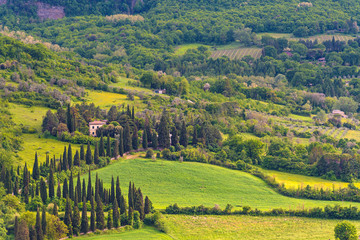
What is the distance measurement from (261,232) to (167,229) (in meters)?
12.8

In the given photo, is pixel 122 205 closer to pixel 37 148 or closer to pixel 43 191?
pixel 43 191

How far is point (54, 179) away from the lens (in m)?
102

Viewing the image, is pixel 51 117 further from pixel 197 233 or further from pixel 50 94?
pixel 197 233

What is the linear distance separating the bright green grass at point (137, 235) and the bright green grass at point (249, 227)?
6.75 ft

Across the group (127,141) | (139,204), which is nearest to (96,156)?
(127,141)

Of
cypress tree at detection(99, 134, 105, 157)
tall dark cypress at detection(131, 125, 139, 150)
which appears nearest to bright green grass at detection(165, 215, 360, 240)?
cypress tree at detection(99, 134, 105, 157)

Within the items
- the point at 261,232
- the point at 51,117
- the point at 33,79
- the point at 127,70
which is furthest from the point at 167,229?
the point at 127,70


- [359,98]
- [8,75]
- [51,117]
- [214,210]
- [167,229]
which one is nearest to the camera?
[167,229]

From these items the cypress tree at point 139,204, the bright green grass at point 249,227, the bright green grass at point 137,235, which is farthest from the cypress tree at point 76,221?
the bright green grass at point 249,227

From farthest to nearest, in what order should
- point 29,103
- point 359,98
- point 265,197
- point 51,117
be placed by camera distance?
point 359,98, point 29,103, point 51,117, point 265,197

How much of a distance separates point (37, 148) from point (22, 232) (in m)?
35.6

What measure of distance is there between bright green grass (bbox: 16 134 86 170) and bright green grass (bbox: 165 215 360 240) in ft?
89.8

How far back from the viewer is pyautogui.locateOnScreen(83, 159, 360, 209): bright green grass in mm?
102688

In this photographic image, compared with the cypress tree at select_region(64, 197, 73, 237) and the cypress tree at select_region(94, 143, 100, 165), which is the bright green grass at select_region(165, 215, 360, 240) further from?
the cypress tree at select_region(94, 143, 100, 165)
